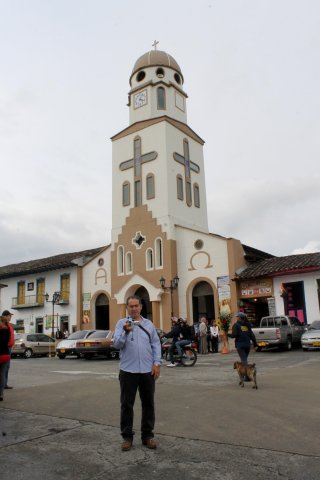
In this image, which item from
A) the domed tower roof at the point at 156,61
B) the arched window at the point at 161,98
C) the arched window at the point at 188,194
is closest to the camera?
the arched window at the point at 188,194

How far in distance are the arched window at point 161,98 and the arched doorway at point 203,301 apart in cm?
1472

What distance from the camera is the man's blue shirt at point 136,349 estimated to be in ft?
17.6

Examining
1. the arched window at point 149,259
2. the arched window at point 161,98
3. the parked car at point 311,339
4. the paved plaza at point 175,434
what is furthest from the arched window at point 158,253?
the paved plaza at point 175,434

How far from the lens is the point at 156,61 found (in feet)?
118

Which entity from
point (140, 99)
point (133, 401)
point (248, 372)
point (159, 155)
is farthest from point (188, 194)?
point (133, 401)

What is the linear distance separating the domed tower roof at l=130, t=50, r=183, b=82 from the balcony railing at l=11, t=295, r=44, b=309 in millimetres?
20524

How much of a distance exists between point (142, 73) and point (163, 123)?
6.30 metres

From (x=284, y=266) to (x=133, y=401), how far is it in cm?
2228

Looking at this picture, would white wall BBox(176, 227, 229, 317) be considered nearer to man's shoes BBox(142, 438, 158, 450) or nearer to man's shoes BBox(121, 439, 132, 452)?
→ man's shoes BBox(142, 438, 158, 450)

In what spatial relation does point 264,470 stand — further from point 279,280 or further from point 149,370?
point 279,280

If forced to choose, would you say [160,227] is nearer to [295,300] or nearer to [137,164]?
[137,164]

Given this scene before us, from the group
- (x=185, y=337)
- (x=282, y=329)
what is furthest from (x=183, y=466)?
(x=282, y=329)

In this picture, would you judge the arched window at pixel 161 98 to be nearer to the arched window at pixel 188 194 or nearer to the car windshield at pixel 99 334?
the arched window at pixel 188 194

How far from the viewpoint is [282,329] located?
21.7 m
